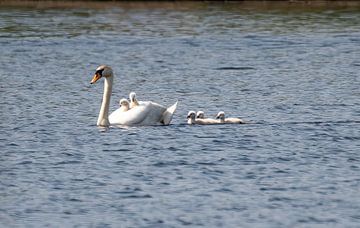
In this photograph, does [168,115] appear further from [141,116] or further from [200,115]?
[200,115]

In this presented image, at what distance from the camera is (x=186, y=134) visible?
2442 cm

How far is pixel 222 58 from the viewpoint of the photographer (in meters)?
42.0

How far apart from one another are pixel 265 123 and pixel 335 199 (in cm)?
814

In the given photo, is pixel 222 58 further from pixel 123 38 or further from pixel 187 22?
pixel 187 22

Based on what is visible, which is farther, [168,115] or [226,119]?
[168,115]

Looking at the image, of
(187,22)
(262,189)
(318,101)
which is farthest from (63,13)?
(262,189)

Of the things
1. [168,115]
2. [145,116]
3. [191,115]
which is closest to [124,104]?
[145,116]

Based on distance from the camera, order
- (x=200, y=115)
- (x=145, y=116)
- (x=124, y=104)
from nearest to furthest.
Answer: (x=145, y=116) → (x=200, y=115) → (x=124, y=104)

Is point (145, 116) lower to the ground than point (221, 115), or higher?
lower

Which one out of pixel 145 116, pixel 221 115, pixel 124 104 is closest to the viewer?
pixel 221 115

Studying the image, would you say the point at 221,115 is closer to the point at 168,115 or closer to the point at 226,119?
the point at 226,119

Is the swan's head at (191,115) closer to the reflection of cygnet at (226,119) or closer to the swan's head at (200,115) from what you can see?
the swan's head at (200,115)

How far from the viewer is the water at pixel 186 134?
17.3 meters

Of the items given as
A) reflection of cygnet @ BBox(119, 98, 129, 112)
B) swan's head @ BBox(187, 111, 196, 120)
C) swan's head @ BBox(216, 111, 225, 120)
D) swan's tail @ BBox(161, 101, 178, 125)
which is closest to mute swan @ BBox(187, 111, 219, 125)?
swan's head @ BBox(187, 111, 196, 120)
